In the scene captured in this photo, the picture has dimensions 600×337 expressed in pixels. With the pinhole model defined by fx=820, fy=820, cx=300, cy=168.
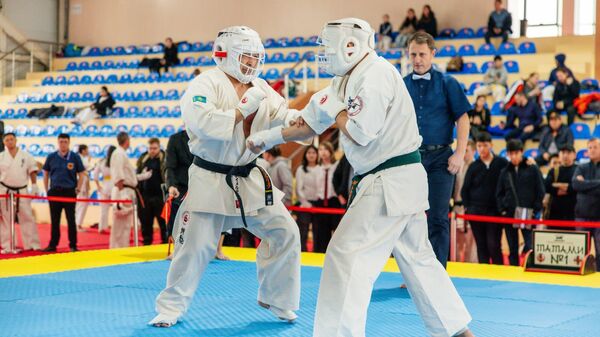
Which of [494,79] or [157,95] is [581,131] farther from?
[157,95]

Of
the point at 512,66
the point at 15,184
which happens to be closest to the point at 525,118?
the point at 512,66

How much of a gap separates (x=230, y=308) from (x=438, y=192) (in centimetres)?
168

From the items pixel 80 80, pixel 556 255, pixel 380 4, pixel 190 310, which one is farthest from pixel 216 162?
pixel 80 80

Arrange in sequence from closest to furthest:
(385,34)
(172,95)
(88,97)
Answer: (385,34) → (172,95) → (88,97)

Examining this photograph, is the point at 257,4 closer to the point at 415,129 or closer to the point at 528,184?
the point at 528,184

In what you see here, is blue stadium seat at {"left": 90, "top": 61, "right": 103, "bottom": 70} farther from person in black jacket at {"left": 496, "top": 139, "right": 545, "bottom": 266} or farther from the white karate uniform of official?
person in black jacket at {"left": 496, "top": 139, "right": 545, "bottom": 266}

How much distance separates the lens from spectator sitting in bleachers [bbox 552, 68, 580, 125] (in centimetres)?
1288

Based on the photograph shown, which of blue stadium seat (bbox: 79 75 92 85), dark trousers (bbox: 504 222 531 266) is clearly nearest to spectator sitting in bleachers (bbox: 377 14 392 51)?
blue stadium seat (bbox: 79 75 92 85)

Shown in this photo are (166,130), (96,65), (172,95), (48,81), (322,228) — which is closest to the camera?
(322,228)

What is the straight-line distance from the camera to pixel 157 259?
802 cm

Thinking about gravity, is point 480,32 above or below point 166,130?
above

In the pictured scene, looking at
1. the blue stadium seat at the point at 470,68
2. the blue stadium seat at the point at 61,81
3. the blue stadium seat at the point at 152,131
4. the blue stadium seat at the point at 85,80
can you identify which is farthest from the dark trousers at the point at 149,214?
the blue stadium seat at the point at 61,81

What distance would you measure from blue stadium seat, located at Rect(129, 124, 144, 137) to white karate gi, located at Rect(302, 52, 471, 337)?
45.0ft

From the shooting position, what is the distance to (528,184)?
28.7ft
